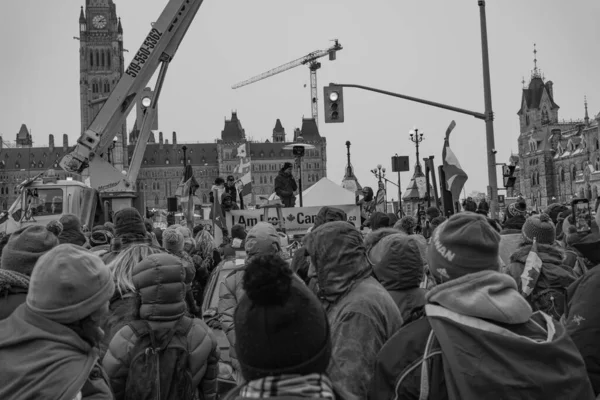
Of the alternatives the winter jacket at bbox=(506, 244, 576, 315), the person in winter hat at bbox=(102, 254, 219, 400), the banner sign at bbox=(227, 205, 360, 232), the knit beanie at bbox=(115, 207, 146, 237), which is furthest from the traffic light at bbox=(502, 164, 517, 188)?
the person in winter hat at bbox=(102, 254, 219, 400)

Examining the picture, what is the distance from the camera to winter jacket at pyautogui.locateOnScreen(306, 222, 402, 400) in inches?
142

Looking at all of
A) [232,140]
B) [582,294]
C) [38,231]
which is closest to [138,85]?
[38,231]

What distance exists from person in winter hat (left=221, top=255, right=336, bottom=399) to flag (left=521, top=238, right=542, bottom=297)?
350 centimetres

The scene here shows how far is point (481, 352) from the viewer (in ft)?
9.43

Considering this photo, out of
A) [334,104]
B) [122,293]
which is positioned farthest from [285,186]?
[122,293]

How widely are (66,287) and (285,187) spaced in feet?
37.9

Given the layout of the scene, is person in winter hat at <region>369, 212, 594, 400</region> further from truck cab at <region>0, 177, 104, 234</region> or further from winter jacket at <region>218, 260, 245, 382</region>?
truck cab at <region>0, 177, 104, 234</region>

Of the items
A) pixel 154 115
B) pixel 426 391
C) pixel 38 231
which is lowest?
pixel 426 391

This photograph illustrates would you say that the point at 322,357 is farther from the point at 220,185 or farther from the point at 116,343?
the point at 220,185

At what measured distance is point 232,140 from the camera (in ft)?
529

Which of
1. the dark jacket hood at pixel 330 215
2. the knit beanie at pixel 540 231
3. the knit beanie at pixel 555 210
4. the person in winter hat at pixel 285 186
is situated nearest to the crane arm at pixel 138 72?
the person in winter hat at pixel 285 186

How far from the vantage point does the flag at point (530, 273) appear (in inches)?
221

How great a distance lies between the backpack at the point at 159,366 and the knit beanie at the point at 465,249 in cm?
171

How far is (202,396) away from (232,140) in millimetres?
158070
